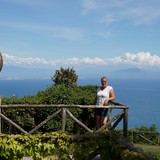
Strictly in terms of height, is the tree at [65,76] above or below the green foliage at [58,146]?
above

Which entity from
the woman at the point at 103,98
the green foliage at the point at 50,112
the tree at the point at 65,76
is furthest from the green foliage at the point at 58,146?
the tree at the point at 65,76

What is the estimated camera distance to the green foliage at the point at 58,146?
12000 mm

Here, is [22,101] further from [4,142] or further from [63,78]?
[63,78]

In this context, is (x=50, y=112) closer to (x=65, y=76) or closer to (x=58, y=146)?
(x=58, y=146)

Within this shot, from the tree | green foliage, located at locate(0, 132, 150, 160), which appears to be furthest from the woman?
the tree

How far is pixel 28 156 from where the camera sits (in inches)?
495

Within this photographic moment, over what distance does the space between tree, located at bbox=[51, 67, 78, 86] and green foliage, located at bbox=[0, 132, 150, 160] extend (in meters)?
31.5

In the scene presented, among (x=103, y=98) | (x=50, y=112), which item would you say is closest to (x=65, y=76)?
(x=50, y=112)

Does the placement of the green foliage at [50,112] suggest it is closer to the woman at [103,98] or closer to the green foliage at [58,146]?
the green foliage at [58,146]

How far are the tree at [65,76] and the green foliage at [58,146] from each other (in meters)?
31.5

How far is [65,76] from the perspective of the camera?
147 feet

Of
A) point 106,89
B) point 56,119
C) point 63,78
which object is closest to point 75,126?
point 56,119

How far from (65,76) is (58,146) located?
32505 mm

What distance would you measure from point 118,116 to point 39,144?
2.51 m
